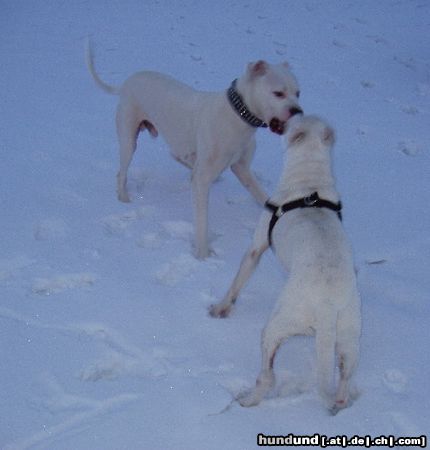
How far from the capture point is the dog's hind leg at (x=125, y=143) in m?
5.52

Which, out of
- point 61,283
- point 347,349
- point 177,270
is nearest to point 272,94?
point 177,270

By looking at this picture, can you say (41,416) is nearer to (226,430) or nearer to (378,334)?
(226,430)

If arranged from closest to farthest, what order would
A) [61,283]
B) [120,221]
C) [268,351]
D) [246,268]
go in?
1. [268,351]
2. [246,268]
3. [61,283]
4. [120,221]

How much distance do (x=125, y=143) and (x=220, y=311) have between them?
2337 mm

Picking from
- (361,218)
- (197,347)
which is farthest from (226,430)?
(361,218)

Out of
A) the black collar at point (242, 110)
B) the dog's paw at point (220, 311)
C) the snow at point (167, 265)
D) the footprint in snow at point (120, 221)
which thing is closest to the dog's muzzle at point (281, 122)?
the black collar at point (242, 110)

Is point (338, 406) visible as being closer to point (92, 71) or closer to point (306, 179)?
point (306, 179)

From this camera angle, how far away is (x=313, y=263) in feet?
9.48

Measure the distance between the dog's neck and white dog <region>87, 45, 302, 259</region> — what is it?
1.97 ft

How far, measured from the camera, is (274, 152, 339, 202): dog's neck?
3.65 m

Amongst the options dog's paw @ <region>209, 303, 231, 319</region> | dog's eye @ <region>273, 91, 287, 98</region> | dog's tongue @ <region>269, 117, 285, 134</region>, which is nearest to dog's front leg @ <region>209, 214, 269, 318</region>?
dog's paw @ <region>209, 303, 231, 319</region>

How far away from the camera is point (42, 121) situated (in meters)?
6.89

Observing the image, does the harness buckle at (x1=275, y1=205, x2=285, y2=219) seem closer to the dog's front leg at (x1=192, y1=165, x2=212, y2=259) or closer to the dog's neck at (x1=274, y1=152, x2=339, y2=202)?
the dog's neck at (x1=274, y1=152, x2=339, y2=202)

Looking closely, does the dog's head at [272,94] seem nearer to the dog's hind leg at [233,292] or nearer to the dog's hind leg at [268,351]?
the dog's hind leg at [233,292]
